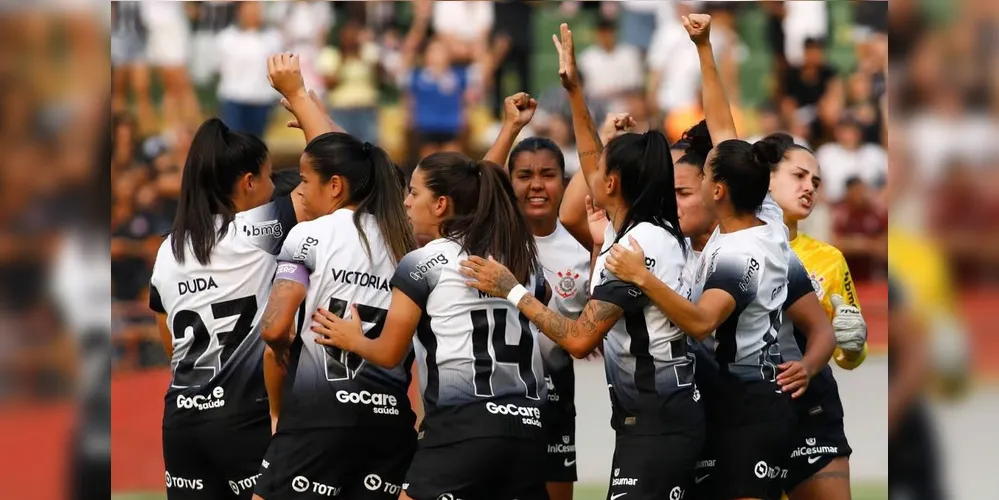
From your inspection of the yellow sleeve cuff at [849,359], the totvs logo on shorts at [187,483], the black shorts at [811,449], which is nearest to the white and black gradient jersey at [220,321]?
the totvs logo on shorts at [187,483]

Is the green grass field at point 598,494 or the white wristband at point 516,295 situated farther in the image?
the green grass field at point 598,494

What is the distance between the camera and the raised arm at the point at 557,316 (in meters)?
5.03

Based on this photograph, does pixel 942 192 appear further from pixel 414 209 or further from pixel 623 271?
pixel 414 209

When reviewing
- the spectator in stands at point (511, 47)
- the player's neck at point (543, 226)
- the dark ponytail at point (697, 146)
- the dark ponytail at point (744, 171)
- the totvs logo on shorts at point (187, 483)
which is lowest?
the totvs logo on shorts at point (187, 483)

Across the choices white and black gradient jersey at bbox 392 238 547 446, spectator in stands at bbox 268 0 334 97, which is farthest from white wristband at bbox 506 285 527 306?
spectator in stands at bbox 268 0 334 97

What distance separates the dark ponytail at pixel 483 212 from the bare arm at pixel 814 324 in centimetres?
131

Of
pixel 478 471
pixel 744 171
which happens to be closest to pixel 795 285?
pixel 744 171

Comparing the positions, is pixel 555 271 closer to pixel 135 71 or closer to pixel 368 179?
pixel 368 179

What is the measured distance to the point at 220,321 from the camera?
5.69 meters

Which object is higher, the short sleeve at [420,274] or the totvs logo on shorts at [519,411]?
the short sleeve at [420,274]

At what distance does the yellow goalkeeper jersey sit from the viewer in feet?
20.8

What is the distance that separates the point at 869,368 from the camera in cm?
1305

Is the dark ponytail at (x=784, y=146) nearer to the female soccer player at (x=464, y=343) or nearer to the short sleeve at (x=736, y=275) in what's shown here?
the short sleeve at (x=736, y=275)

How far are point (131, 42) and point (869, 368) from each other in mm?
10814
